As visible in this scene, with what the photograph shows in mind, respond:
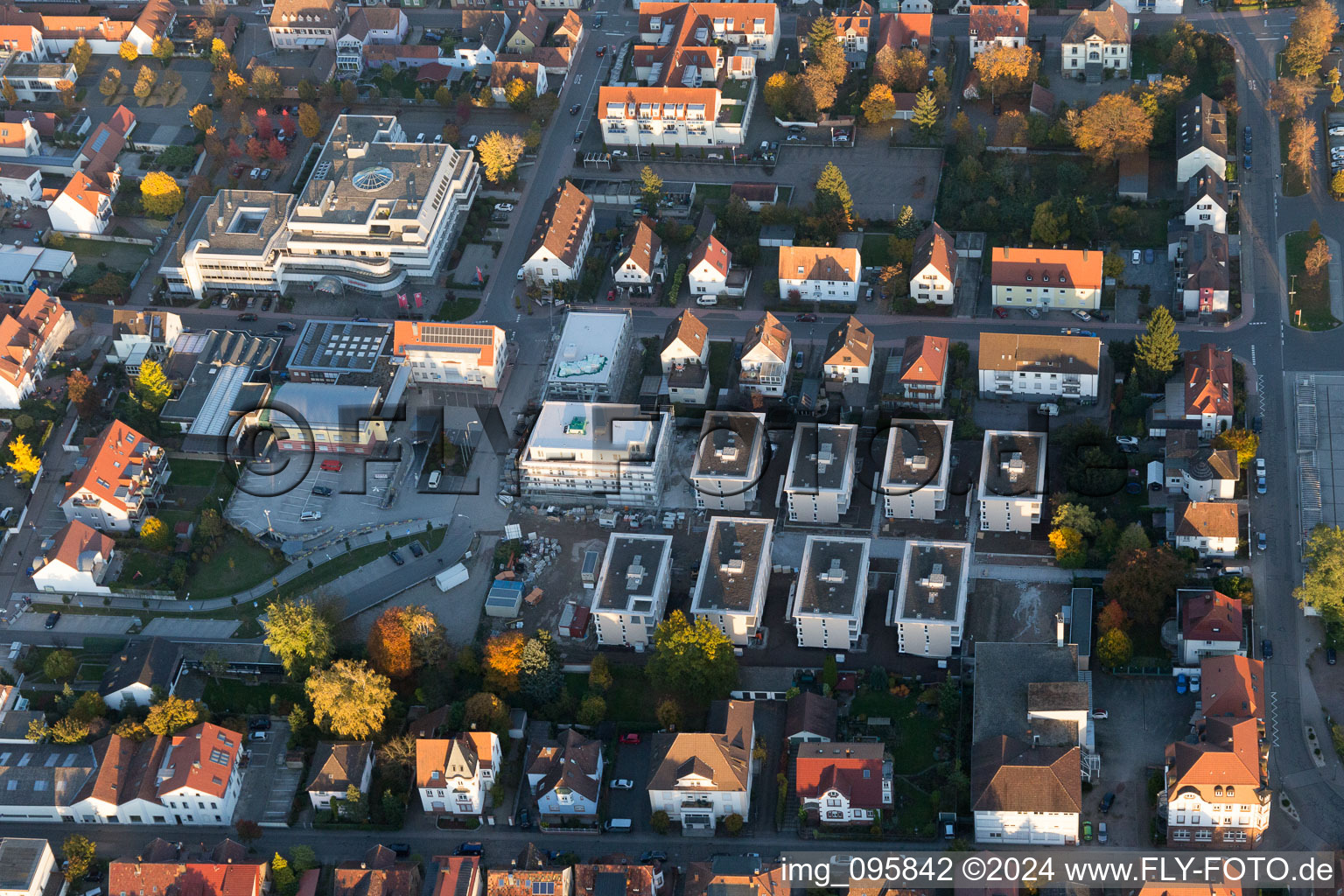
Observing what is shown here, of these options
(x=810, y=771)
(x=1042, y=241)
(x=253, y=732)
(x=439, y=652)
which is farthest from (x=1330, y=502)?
(x=253, y=732)

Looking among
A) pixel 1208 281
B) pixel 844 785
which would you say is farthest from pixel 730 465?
pixel 1208 281

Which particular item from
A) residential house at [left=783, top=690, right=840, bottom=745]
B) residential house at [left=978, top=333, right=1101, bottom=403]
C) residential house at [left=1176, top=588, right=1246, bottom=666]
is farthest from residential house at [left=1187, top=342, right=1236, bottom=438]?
residential house at [left=783, top=690, right=840, bottom=745]

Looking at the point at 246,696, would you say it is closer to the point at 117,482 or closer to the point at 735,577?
the point at 117,482

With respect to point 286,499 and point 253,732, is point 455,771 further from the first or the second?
point 286,499

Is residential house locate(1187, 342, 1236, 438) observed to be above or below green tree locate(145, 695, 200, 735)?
above

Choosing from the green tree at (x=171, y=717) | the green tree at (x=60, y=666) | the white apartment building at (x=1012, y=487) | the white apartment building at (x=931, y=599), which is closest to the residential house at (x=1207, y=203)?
the white apartment building at (x=1012, y=487)

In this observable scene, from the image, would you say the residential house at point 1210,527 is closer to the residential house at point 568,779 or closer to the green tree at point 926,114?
the residential house at point 568,779

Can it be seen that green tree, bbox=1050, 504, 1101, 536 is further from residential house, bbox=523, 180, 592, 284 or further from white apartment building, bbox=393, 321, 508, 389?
residential house, bbox=523, 180, 592, 284
